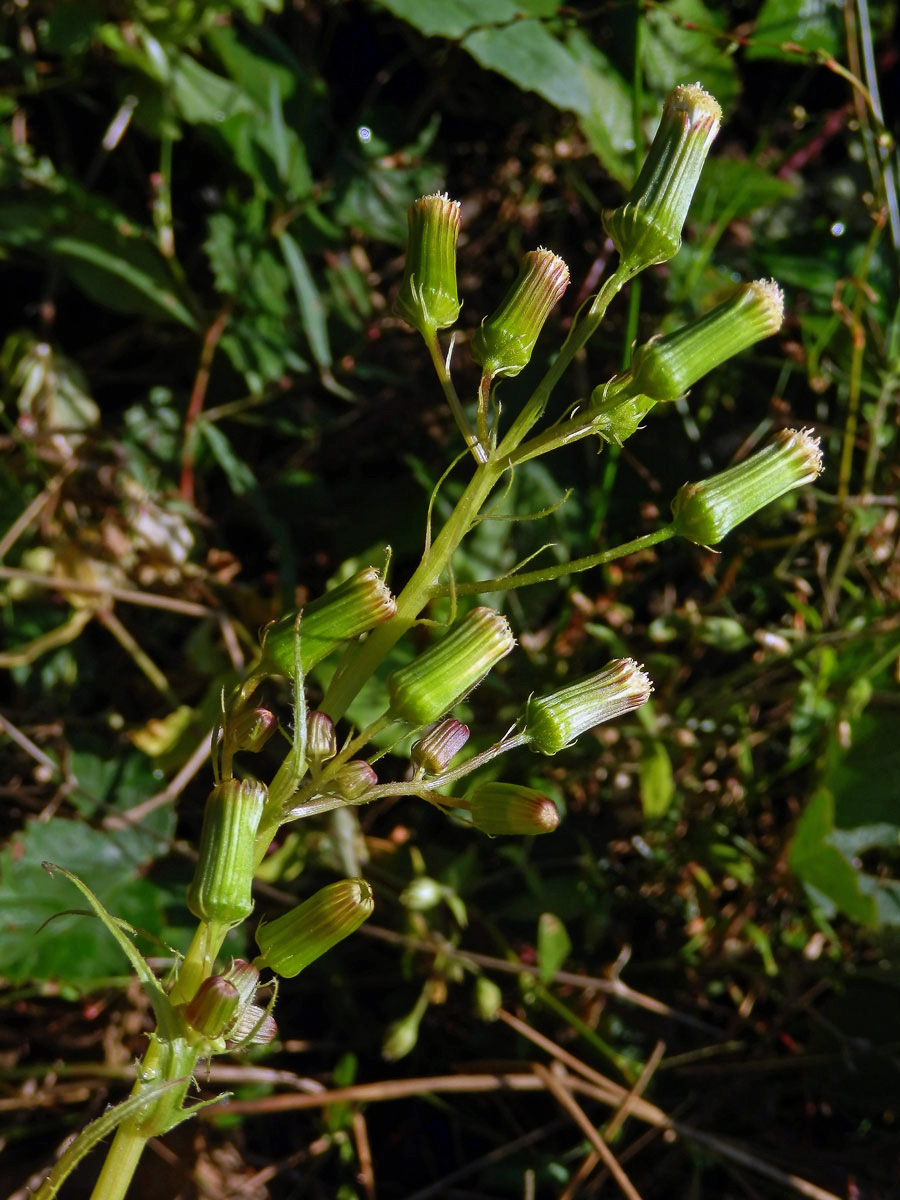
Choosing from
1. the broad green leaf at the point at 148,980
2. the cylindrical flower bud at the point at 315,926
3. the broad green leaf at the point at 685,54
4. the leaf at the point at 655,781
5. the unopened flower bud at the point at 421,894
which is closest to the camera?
the broad green leaf at the point at 148,980

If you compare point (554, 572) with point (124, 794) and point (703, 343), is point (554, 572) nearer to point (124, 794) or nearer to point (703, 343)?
point (703, 343)

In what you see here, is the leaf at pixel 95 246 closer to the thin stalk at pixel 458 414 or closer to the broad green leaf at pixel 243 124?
the broad green leaf at pixel 243 124

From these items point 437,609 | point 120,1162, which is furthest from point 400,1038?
point 120,1162

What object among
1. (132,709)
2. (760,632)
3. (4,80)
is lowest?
(760,632)

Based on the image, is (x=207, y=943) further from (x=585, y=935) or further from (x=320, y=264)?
(x=320, y=264)

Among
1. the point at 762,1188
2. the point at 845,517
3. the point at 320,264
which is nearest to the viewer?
the point at 762,1188

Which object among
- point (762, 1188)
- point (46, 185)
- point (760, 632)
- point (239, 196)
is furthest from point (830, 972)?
point (46, 185)

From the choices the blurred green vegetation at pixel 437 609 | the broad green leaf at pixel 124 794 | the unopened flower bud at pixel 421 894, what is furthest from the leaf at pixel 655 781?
the broad green leaf at pixel 124 794
